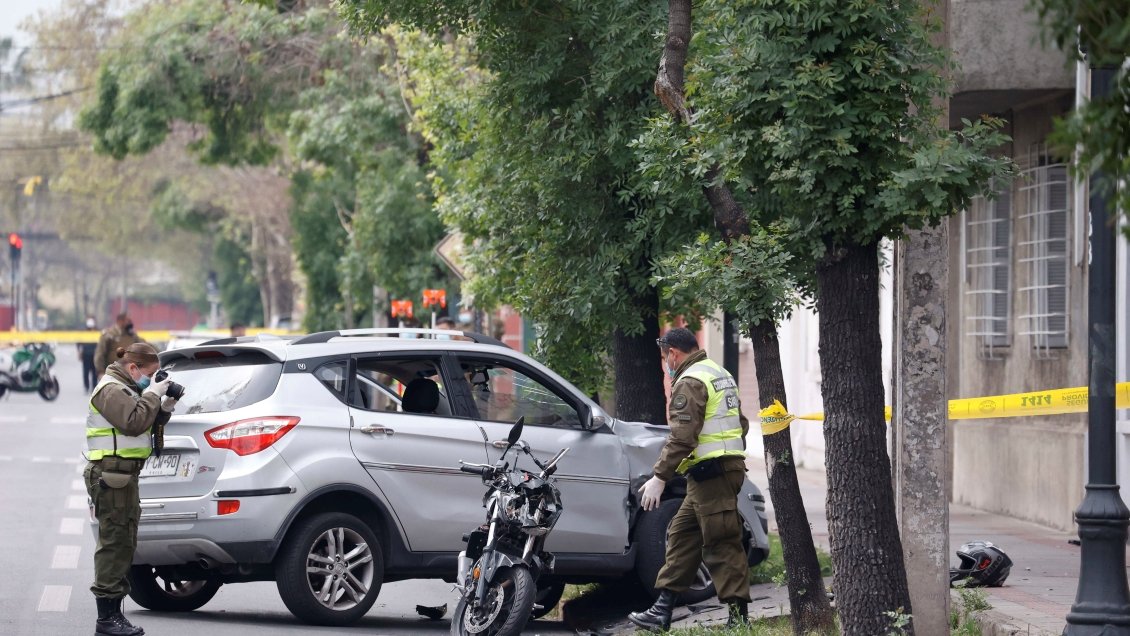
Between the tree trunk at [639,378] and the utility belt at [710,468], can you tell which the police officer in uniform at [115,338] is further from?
the utility belt at [710,468]

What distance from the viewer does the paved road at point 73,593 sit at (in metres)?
9.78

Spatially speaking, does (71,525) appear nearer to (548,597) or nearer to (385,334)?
(385,334)

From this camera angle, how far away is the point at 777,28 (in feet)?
25.4

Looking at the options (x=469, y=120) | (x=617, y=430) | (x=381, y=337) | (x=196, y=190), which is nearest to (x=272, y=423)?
(x=381, y=337)

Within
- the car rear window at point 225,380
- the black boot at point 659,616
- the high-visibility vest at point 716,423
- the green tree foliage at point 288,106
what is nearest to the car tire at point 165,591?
the car rear window at point 225,380

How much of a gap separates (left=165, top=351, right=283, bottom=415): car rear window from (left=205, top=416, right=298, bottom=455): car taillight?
0.18 metres

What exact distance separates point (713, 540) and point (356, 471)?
2136mm

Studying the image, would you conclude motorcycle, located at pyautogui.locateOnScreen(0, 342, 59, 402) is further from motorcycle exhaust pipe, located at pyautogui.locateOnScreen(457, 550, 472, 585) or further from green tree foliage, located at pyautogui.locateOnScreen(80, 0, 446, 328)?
motorcycle exhaust pipe, located at pyautogui.locateOnScreen(457, 550, 472, 585)

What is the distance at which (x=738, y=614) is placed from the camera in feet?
29.8

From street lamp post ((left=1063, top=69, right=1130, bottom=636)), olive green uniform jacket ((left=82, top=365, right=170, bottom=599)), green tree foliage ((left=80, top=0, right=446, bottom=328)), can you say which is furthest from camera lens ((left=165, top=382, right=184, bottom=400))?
green tree foliage ((left=80, top=0, right=446, bottom=328))

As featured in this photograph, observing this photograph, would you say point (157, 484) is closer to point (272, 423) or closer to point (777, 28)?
point (272, 423)

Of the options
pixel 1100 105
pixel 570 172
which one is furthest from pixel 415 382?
pixel 1100 105

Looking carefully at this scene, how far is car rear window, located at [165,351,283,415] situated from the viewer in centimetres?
972

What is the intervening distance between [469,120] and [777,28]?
5858 mm
